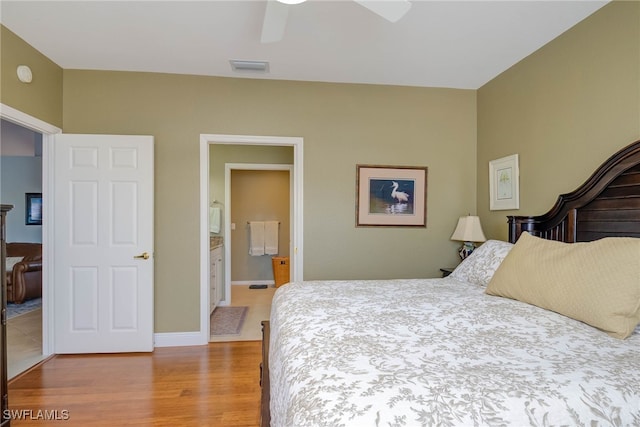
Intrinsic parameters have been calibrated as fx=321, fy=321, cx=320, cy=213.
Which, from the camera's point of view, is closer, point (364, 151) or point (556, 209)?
point (556, 209)

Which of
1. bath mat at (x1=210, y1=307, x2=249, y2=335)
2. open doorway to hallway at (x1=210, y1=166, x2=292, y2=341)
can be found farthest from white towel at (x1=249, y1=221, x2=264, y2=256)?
bath mat at (x1=210, y1=307, x2=249, y2=335)

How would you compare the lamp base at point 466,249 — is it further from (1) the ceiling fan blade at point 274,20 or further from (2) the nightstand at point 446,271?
(1) the ceiling fan blade at point 274,20

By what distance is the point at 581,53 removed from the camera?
2186 millimetres

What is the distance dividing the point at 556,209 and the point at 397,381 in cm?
204

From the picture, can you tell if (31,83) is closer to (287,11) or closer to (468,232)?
(287,11)

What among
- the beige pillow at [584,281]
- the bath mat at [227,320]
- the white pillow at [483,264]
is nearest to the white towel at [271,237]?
the bath mat at [227,320]

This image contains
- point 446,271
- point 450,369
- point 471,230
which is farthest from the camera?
point 446,271

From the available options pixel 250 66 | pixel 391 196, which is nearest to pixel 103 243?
pixel 250 66

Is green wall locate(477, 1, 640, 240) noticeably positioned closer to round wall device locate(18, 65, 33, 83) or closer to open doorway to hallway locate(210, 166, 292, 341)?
open doorway to hallway locate(210, 166, 292, 341)

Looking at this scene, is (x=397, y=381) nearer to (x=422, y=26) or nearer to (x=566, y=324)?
(x=566, y=324)

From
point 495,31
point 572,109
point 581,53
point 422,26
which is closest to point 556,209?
point 572,109

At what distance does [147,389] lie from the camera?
227 cm

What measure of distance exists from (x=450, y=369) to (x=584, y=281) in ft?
3.08

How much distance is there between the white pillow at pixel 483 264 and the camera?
82.6 inches
